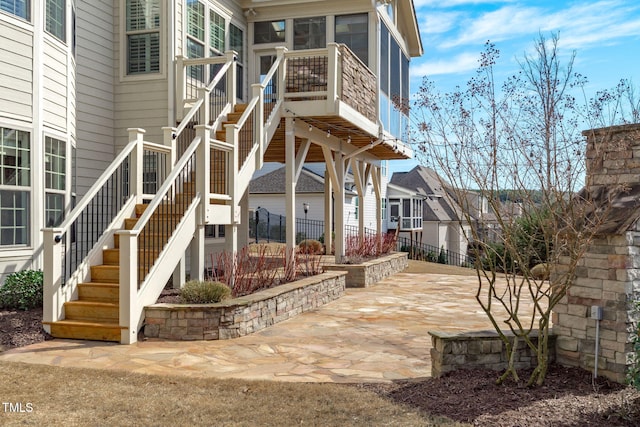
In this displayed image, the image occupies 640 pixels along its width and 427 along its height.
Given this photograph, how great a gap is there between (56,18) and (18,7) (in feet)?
3.27

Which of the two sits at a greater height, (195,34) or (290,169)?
(195,34)

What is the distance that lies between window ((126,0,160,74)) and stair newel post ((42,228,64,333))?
17.5 feet

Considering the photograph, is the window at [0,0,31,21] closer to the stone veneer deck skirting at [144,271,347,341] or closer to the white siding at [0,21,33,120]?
the white siding at [0,21,33,120]

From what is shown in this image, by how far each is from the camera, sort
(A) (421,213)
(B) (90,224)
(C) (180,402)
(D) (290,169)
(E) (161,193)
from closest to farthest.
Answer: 1. (C) (180,402)
2. (E) (161,193)
3. (B) (90,224)
4. (D) (290,169)
5. (A) (421,213)

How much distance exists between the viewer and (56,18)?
951 centimetres

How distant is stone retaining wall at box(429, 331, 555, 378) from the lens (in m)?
5.53

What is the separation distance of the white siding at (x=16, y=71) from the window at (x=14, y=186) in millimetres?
350

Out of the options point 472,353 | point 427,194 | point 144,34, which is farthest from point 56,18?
point 427,194

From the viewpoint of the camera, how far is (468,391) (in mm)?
5066

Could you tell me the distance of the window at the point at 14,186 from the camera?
8.27m

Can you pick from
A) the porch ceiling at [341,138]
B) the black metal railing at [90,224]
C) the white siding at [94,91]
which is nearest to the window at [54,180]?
the black metal railing at [90,224]

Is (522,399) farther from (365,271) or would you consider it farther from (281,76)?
(365,271)

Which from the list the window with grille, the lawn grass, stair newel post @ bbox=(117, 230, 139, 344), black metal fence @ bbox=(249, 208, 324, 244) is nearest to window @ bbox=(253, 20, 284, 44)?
the window with grille

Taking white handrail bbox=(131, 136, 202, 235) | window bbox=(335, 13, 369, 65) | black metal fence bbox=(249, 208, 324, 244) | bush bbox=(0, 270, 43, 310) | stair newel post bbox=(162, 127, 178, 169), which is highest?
window bbox=(335, 13, 369, 65)
